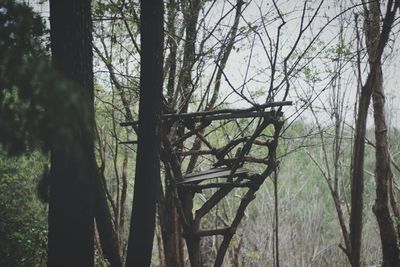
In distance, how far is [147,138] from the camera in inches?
109

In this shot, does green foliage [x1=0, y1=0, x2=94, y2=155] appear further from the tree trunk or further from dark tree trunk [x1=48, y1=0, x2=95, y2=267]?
the tree trunk

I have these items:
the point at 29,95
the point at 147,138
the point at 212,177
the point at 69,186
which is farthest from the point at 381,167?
the point at 29,95

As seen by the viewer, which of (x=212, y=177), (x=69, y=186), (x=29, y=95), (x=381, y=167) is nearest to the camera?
(x=29, y=95)

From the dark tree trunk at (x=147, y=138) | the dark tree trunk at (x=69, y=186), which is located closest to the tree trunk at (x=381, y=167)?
the dark tree trunk at (x=147, y=138)

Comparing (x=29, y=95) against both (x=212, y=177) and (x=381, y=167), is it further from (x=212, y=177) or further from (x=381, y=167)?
(x=381, y=167)

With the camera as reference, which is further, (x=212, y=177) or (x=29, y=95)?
(x=212, y=177)

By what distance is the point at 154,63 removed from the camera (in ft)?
9.25

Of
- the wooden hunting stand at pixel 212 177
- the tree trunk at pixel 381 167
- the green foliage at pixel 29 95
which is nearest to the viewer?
the green foliage at pixel 29 95

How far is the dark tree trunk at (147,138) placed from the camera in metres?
2.77

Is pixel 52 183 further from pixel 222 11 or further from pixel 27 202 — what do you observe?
pixel 27 202

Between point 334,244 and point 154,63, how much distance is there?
58.6 feet


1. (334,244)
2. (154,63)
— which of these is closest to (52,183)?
(154,63)

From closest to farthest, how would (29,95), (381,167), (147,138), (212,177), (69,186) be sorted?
(29,95), (69,186), (147,138), (212,177), (381,167)

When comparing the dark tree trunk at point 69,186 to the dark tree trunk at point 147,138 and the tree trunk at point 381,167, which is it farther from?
the tree trunk at point 381,167
